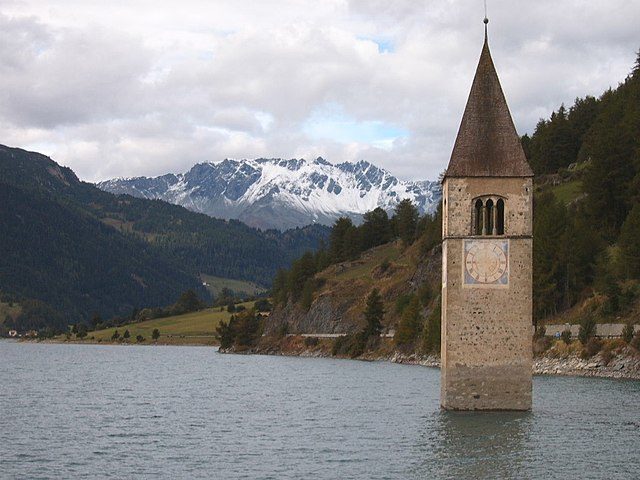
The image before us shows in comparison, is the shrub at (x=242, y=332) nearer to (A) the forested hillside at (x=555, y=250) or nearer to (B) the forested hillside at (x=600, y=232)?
(A) the forested hillside at (x=555, y=250)

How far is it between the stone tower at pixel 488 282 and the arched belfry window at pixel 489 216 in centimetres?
5

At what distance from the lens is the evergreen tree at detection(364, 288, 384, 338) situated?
468 feet

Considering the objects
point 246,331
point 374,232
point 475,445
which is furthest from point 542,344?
point 374,232

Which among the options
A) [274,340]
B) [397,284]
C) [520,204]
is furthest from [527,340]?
[274,340]

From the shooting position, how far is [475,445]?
4378 cm

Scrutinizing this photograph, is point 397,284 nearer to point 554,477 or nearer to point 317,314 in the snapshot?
point 317,314

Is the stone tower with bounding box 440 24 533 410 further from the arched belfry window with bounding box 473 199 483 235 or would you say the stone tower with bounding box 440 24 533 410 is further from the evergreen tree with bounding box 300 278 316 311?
the evergreen tree with bounding box 300 278 316 311

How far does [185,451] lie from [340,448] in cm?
649

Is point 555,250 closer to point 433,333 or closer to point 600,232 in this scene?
point 600,232

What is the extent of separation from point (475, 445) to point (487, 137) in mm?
16537

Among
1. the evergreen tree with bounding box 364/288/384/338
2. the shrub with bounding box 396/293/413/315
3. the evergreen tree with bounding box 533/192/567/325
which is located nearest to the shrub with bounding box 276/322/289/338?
the evergreen tree with bounding box 364/288/384/338

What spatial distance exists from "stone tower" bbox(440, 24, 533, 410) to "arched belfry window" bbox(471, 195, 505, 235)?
0.16ft

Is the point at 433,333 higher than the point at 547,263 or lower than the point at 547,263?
lower

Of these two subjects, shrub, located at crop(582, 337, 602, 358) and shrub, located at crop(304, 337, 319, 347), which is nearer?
shrub, located at crop(582, 337, 602, 358)
